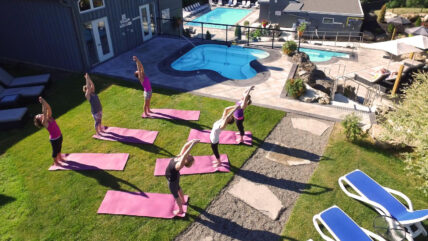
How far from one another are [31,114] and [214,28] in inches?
954

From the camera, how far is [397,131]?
898cm

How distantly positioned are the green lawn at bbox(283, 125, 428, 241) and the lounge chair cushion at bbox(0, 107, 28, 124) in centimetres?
1038

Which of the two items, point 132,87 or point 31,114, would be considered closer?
point 31,114

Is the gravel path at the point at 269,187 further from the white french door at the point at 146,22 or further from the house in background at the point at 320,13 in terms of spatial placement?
the house in background at the point at 320,13

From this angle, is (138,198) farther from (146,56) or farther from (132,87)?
(146,56)

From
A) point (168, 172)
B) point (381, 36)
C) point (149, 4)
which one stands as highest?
point (149, 4)

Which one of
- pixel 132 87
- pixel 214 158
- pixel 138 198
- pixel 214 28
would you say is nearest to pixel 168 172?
pixel 138 198

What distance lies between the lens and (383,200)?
7637mm

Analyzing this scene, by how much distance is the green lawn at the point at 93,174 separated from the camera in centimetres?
723

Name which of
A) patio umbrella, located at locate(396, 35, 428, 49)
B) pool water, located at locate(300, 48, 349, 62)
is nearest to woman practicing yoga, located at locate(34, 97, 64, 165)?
pool water, located at locate(300, 48, 349, 62)

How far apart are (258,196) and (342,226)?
2.24m

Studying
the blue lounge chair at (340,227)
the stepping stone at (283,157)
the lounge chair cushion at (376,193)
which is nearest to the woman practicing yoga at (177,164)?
the blue lounge chair at (340,227)

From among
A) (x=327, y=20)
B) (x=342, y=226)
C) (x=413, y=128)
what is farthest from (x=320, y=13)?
(x=342, y=226)

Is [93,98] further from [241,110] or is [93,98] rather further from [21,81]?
[21,81]
